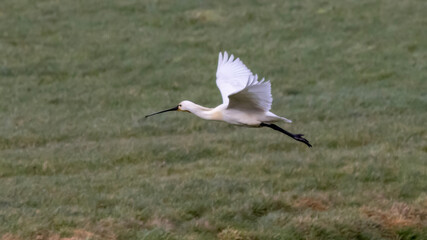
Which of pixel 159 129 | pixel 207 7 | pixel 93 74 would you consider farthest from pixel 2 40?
pixel 159 129

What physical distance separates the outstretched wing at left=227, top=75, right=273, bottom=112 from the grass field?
106 cm

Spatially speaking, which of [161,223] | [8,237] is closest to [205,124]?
[161,223]

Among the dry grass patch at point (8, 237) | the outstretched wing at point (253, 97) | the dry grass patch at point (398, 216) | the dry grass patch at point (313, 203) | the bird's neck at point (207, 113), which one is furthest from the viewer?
the dry grass patch at point (313, 203)

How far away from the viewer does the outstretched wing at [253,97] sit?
9.08m

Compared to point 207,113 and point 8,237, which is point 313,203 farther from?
point 8,237

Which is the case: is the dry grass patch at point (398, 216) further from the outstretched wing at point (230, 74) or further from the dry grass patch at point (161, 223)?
the dry grass patch at point (161, 223)

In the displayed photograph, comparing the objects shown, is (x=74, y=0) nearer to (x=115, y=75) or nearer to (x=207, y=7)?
(x=207, y=7)

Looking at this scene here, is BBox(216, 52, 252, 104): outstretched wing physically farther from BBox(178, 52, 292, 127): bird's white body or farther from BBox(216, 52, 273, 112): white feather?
BBox(178, 52, 292, 127): bird's white body

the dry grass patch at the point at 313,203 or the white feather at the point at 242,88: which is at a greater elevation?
the white feather at the point at 242,88

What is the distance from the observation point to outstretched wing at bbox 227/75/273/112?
908cm

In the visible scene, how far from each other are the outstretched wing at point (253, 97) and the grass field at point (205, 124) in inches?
41.6

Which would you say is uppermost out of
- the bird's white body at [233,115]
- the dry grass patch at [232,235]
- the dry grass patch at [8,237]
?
the bird's white body at [233,115]

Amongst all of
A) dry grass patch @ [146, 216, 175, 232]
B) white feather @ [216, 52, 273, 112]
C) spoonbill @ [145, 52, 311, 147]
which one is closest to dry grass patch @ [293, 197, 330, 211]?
spoonbill @ [145, 52, 311, 147]

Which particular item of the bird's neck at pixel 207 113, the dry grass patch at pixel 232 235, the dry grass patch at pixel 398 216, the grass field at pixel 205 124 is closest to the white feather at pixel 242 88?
the bird's neck at pixel 207 113
